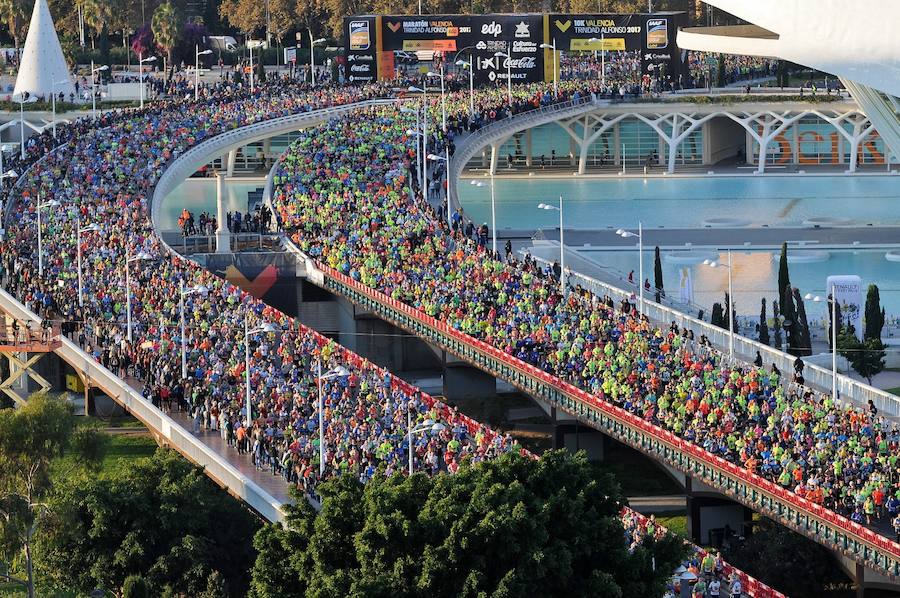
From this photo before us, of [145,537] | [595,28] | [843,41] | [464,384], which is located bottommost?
[464,384]

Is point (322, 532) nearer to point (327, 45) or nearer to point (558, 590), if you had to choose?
point (558, 590)

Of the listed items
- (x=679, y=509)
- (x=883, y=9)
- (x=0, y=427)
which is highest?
(x=883, y=9)

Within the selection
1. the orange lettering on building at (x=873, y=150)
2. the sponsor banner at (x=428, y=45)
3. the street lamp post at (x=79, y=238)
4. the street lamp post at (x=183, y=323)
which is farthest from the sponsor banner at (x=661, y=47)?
the street lamp post at (x=183, y=323)

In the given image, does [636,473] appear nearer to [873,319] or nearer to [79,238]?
[873,319]

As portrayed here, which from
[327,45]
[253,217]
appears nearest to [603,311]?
[253,217]

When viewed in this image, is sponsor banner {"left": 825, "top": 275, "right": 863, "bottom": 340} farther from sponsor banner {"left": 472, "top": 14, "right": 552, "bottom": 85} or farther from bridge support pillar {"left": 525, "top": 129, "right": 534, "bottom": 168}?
bridge support pillar {"left": 525, "top": 129, "right": 534, "bottom": 168}

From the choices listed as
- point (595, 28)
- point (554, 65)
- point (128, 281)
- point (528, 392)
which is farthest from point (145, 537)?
point (595, 28)
